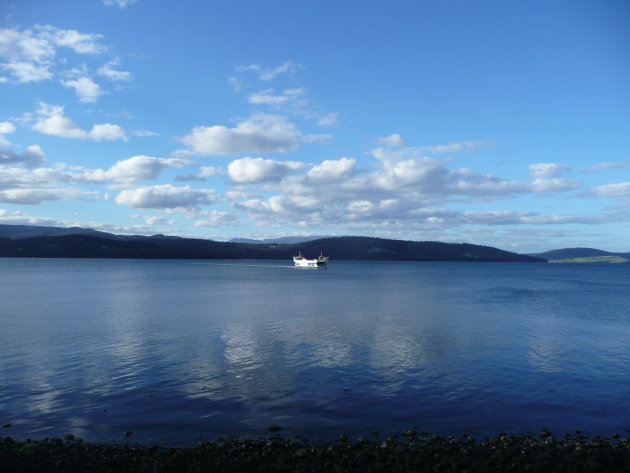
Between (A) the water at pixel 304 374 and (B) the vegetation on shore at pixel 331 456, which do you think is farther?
(A) the water at pixel 304 374

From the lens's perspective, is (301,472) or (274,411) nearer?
(301,472)

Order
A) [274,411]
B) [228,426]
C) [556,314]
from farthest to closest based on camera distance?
[556,314]
[274,411]
[228,426]

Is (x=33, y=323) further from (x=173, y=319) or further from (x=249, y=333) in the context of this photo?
(x=249, y=333)

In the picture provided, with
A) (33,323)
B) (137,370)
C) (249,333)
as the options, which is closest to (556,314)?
(249,333)

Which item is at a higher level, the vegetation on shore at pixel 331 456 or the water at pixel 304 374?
the vegetation on shore at pixel 331 456

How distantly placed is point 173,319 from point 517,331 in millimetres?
42814

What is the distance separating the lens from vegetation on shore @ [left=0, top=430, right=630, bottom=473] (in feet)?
55.8

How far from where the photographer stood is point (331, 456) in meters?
18.3

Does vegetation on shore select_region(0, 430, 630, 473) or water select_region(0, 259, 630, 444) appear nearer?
vegetation on shore select_region(0, 430, 630, 473)

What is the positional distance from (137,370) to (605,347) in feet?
141

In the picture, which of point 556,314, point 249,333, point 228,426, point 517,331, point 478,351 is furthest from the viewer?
point 556,314

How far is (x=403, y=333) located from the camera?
4975 cm

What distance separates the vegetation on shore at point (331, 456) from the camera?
55.8ft

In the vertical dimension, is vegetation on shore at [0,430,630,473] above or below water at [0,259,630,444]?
above
